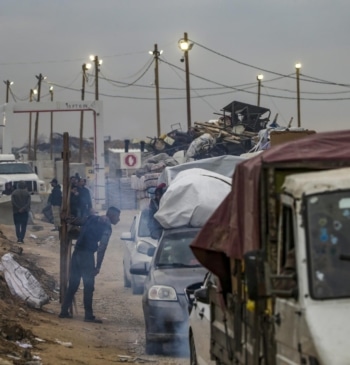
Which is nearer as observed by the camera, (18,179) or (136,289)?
(136,289)

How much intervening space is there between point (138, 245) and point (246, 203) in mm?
11171

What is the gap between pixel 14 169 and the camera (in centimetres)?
4431

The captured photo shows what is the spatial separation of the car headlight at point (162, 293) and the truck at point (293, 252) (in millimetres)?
4498

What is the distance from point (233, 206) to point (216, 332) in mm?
1633

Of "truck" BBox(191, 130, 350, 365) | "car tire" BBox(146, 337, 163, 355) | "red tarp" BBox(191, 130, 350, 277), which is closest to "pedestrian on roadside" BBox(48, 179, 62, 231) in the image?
"car tire" BBox(146, 337, 163, 355)

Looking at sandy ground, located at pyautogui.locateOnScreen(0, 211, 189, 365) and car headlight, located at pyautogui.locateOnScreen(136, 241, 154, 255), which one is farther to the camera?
car headlight, located at pyautogui.locateOnScreen(136, 241, 154, 255)

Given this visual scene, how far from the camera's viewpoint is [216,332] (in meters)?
8.91

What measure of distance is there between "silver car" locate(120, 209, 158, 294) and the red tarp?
9.45 m

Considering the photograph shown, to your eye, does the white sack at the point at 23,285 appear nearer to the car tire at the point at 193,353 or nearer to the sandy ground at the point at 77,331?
the sandy ground at the point at 77,331

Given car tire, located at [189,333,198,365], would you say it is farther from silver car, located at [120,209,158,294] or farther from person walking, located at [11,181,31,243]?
person walking, located at [11,181,31,243]

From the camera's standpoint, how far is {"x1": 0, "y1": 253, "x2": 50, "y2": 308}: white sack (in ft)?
55.2

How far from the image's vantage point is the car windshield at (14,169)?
44.0 m

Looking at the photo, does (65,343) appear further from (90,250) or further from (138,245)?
(138,245)

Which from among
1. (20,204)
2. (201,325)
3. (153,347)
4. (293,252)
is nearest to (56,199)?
(20,204)
